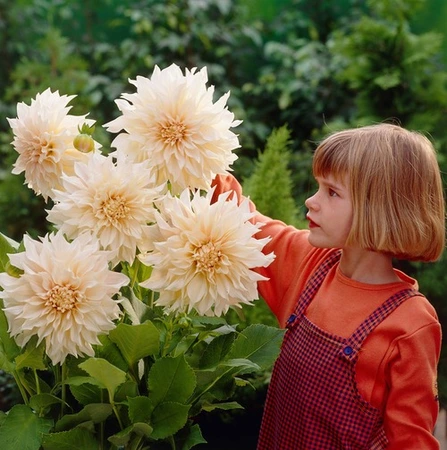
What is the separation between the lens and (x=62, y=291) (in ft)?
3.13

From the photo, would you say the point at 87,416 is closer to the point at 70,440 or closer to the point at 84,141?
the point at 70,440

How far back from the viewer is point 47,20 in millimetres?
4445

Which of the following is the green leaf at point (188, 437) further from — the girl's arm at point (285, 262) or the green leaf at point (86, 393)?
the girl's arm at point (285, 262)

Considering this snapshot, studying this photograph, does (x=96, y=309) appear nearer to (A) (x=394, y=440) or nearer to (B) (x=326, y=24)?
(A) (x=394, y=440)

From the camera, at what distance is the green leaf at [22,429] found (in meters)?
1.03

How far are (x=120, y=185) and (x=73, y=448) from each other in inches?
13.0

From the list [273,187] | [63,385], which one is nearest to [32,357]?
[63,385]

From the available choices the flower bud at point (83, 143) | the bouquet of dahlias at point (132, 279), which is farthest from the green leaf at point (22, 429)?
the flower bud at point (83, 143)

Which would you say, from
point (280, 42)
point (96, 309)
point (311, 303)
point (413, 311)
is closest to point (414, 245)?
point (413, 311)

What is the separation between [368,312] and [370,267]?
8cm

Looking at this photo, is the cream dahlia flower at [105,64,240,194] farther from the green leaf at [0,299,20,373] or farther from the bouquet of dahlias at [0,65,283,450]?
the green leaf at [0,299,20,373]

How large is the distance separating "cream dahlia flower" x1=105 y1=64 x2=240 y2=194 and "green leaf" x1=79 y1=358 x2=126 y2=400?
245 mm

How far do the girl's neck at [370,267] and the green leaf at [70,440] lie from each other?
59cm

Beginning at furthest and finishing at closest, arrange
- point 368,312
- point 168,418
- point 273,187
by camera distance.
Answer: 1. point 273,187
2. point 368,312
3. point 168,418
